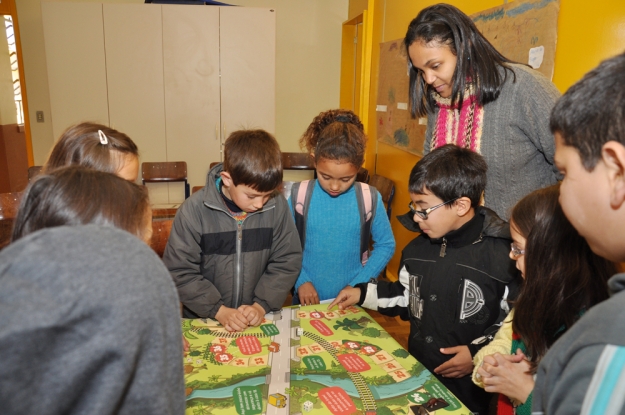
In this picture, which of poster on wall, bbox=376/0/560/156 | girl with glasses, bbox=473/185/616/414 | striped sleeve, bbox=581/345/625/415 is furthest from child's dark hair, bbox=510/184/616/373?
poster on wall, bbox=376/0/560/156

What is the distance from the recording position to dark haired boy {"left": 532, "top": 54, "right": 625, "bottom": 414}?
46cm

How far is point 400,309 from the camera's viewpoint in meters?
1.62

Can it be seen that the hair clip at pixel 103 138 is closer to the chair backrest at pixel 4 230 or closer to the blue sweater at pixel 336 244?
the chair backrest at pixel 4 230

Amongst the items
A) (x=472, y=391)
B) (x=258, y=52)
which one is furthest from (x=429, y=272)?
(x=258, y=52)

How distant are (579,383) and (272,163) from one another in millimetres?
1286

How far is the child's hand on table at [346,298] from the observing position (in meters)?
1.57

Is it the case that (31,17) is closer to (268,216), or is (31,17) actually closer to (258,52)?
(258,52)

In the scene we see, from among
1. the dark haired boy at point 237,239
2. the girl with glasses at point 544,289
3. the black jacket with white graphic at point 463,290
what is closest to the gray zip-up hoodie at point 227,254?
the dark haired boy at point 237,239

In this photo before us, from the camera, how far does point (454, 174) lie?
1507 mm

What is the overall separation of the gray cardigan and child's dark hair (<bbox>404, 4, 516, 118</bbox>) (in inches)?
1.7

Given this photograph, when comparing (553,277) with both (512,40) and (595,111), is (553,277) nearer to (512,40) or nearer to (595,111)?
(595,111)

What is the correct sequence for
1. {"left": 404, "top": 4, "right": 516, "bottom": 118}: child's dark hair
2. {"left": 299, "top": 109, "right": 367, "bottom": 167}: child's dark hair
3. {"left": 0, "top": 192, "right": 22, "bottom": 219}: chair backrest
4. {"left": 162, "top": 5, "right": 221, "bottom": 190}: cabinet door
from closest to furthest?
{"left": 404, "top": 4, "right": 516, "bottom": 118}: child's dark hair → {"left": 299, "top": 109, "right": 367, "bottom": 167}: child's dark hair → {"left": 0, "top": 192, "right": 22, "bottom": 219}: chair backrest → {"left": 162, "top": 5, "right": 221, "bottom": 190}: cabinet door

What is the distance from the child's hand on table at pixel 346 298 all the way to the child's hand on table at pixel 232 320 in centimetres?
30

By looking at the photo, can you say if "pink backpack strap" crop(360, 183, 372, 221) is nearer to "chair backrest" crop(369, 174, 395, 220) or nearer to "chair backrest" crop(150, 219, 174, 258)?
"chair backrest" crop(150, 219, 174, 258)
